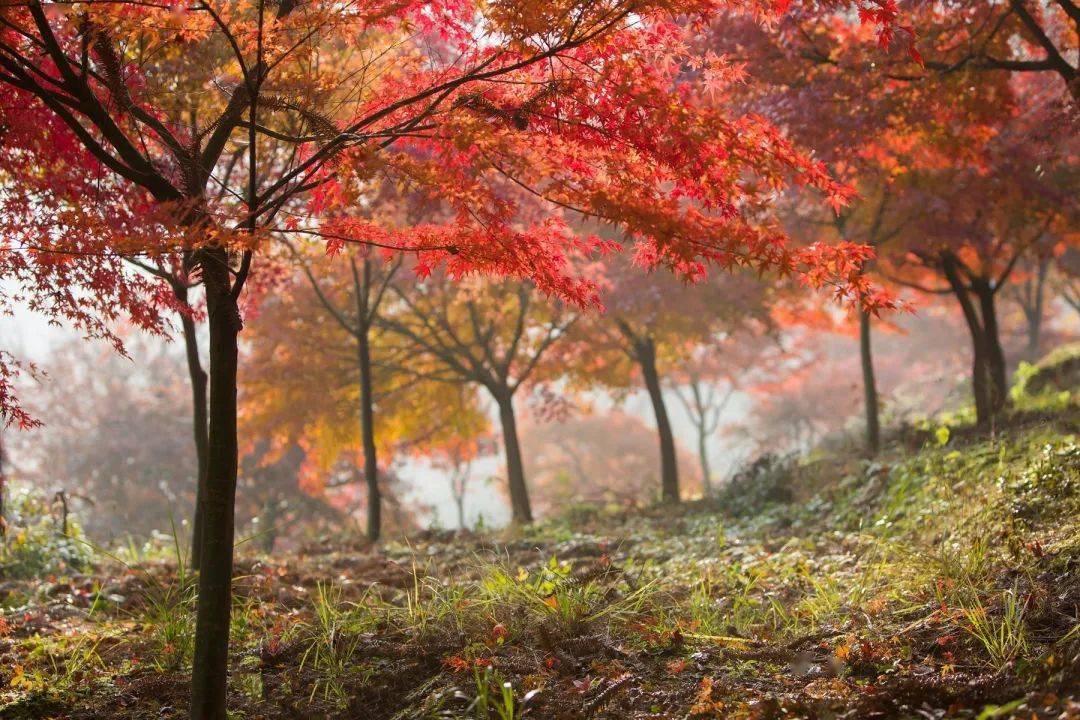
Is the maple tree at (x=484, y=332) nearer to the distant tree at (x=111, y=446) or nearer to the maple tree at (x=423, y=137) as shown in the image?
the maple tree at (x=423, y=137)

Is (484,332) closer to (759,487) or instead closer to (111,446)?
(759,487)

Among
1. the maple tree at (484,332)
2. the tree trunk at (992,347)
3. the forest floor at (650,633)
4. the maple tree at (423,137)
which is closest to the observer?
the maple tree at (423,137)

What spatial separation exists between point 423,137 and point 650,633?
323cm

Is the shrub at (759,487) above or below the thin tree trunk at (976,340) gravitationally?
below

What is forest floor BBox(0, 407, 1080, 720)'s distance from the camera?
164 inches

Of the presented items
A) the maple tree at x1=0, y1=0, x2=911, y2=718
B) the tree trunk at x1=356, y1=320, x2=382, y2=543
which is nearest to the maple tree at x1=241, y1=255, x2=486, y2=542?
the tree trunk at x1=356, y1=320, x2=382, y2=543

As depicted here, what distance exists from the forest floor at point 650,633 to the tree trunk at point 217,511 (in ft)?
1.38

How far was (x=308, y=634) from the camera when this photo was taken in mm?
5438

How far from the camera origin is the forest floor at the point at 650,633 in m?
4.17

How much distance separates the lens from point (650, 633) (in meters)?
5.12

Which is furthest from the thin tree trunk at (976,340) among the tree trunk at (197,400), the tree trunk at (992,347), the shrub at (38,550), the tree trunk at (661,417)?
the shrub at (38,550)

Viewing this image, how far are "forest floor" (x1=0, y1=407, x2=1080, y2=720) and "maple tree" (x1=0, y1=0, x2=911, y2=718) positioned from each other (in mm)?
965

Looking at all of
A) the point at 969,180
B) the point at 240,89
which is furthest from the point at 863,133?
the point at 240,89

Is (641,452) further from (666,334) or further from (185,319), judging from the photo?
(185,319)
